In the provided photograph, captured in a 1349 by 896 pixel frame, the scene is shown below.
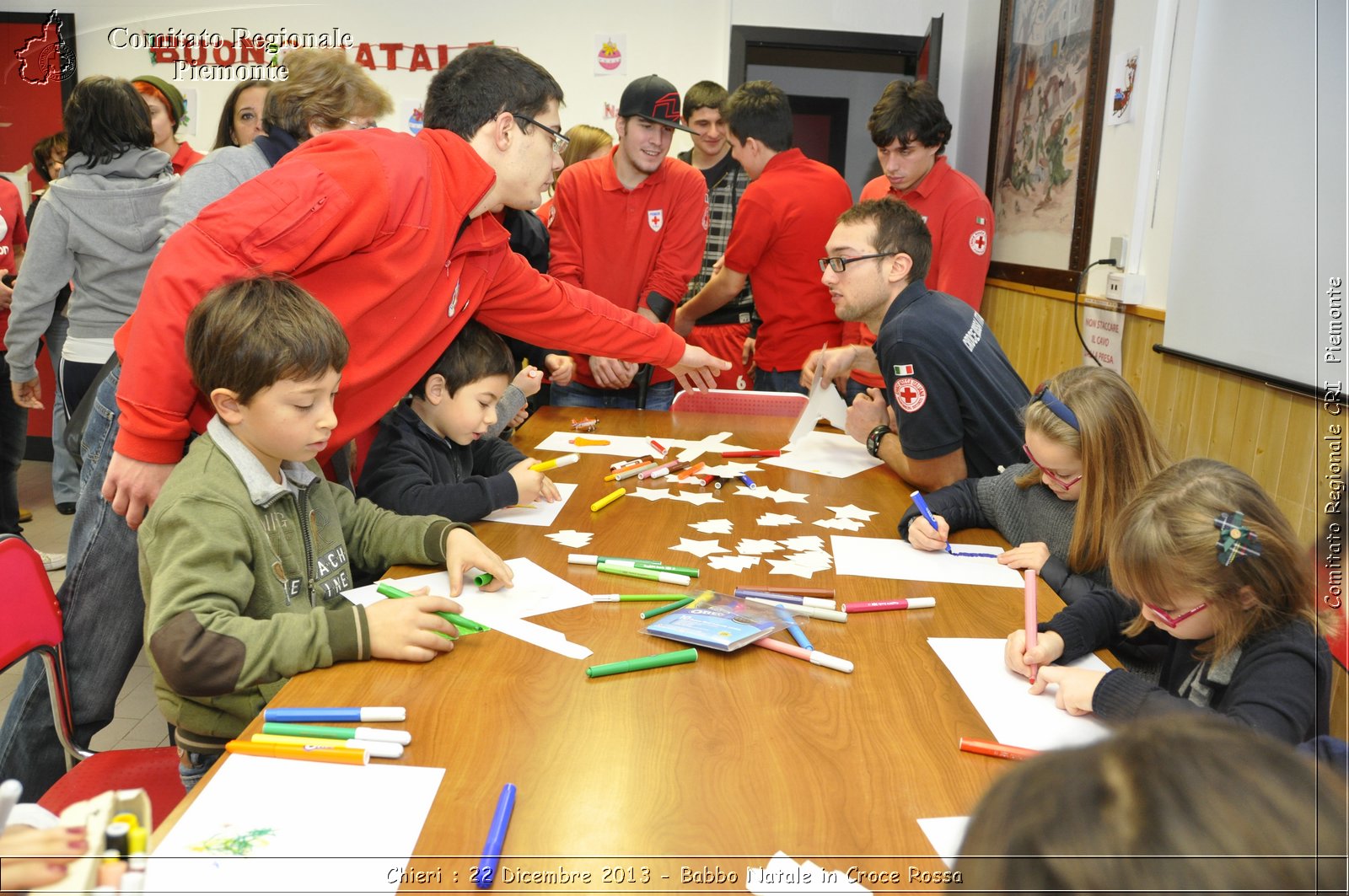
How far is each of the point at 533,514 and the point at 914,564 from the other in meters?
0.76

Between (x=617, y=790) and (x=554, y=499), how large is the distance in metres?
1.10

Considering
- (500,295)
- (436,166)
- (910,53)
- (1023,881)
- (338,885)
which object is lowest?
(338,885)

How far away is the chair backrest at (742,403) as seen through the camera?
320 centimetres

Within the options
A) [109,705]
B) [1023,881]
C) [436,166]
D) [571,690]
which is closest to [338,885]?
[571,690]

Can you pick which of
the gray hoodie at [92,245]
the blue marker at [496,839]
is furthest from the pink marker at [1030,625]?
the gray hoodie at [92,245]

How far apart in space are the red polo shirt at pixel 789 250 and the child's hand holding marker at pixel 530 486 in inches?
71.1

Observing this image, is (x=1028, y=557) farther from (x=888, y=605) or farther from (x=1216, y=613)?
(x=1216, y=613)

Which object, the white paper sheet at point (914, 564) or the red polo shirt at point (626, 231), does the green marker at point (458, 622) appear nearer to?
the white paper sheet at point (914, 564)

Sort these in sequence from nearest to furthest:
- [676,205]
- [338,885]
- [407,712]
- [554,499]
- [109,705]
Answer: [338,885] < [407,712] < [109,705] < [554,499] < [676,205]

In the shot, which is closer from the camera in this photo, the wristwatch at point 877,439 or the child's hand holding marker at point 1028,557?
the child's hand holding marker at point 1028,557

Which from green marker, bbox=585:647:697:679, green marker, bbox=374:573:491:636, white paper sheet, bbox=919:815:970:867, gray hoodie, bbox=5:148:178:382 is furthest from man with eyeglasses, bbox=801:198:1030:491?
gray hoodie, bbox=5:148:178:382

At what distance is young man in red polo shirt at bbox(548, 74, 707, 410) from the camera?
3.50m

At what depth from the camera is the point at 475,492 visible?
192 centimetres

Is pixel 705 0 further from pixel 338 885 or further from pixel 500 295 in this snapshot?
pixel 338 885
